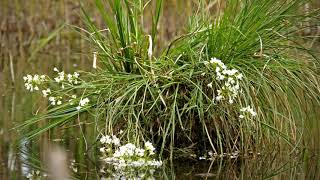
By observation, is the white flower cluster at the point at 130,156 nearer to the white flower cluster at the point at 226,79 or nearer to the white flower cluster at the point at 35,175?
the white flower cluster at the point at 35,175

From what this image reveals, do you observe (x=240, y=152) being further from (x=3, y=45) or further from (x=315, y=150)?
(x=3, y=45)

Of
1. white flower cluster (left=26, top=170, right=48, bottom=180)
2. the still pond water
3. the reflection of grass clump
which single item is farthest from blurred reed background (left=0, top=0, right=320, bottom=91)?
white flower cluster (left=26, top=170, right=48, bottom=180)

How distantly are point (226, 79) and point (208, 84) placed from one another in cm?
10

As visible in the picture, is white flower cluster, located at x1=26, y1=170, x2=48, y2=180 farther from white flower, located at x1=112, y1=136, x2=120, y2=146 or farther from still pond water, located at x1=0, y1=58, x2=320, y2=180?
white flower, located at x1=112, y1=136, x2=120, y2=146

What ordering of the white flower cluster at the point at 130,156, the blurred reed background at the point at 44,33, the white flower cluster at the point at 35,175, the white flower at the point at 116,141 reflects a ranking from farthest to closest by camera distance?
the blurred reed background at the point at 44,33 → the white flower at the point at 116,141 → the white flower cluster at the point at 130,156 → the white flower cluster at the point at 35,175

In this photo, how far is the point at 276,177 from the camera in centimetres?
377

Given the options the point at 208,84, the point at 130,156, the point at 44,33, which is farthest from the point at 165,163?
the point at 44,33

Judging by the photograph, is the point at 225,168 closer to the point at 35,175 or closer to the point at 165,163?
the point at 165,163

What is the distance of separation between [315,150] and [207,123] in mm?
625

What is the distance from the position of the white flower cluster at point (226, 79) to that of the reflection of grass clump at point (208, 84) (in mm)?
16

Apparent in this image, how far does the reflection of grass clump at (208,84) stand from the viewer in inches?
168

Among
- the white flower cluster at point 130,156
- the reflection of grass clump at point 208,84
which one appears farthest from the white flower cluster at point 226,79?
the white flower cluster at point 130,156

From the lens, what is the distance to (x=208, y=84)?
423 centimetres

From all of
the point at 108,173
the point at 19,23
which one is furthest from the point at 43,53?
the point at 108,173
